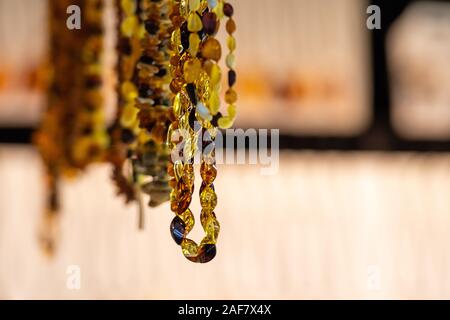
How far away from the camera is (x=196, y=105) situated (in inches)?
33.9

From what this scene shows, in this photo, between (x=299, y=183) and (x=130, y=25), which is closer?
(x=130, y=25)

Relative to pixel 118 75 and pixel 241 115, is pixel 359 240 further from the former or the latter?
pixel 118 75

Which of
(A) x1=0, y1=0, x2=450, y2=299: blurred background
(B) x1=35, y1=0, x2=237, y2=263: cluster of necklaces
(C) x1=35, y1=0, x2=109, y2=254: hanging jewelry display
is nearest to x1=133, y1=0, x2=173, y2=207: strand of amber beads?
(B) x1=35, y1=0, x2=237, y2=263: cluster of necklaces

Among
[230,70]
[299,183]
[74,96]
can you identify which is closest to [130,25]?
[230,70]

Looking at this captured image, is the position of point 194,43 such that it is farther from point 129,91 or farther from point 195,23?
point 129,91

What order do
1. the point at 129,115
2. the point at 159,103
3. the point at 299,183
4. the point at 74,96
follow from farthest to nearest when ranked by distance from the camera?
1. the point at 299,183
2. the point at 74,96
3. the point at 129,115
4. the point at 159,103

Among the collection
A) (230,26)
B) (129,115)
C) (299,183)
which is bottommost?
(299,183)

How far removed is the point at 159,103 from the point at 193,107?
165 millimetres

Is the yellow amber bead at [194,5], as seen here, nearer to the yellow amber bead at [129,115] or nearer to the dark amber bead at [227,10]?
the dark amber bead at [227,10]

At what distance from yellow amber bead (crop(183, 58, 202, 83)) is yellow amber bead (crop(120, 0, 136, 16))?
0.89 feet

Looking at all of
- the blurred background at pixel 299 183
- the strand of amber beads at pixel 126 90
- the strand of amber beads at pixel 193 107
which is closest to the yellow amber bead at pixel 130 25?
the strand of amber beads at pixel 126 90

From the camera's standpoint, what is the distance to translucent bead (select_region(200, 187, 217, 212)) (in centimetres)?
88

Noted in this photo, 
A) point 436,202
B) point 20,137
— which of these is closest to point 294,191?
point 436,202

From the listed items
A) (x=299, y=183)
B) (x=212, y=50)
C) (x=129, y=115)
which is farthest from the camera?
(x=299, y=183)
